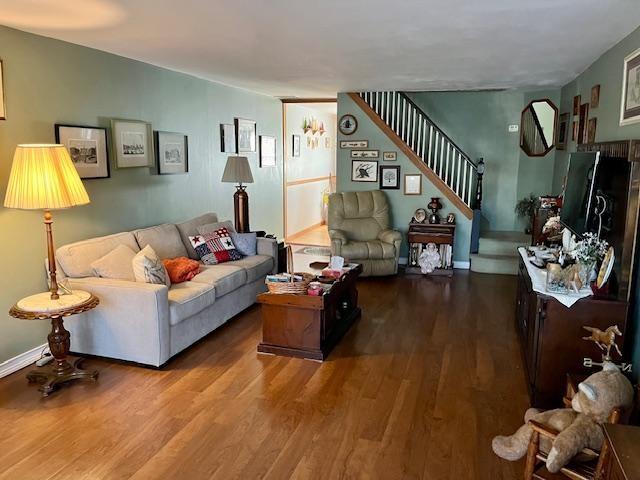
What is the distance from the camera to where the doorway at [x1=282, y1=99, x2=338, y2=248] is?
825cm

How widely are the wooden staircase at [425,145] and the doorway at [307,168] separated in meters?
1.01

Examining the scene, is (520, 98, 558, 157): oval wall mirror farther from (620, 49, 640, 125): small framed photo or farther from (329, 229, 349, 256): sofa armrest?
(620, 49, 640, 125): small framed photo

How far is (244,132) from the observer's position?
667 centimetres

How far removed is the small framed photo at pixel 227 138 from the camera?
612 centimetres

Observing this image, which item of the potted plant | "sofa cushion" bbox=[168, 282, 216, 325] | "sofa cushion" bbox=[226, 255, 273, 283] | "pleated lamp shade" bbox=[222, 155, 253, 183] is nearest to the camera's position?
"sofa cushion" bbox=[168, 282, 216, 325]

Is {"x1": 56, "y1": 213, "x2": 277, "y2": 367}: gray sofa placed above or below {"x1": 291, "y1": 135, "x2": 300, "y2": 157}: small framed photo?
below

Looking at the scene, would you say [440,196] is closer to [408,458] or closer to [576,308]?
[576,308]

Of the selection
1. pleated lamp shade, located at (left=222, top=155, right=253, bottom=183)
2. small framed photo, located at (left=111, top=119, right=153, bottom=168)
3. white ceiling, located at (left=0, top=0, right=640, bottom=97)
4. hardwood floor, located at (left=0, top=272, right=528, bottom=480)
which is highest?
white ceiling, located at (left=0, top=0, right=640, bottom=97)

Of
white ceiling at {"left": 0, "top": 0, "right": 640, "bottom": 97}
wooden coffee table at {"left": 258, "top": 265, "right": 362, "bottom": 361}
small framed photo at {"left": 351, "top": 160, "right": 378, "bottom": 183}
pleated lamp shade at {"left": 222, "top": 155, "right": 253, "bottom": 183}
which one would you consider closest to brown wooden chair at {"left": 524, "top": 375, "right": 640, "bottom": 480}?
wooden coffee table at {"left": 258, "top": 265, "right": 362, "bottom": 361}

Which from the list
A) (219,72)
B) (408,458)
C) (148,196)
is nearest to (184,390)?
(408,458)

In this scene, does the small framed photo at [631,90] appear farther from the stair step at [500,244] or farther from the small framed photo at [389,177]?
the small framed photo at [389,177]

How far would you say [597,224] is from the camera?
3.20 metres

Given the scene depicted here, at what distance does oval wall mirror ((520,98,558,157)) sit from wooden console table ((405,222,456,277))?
1851mm

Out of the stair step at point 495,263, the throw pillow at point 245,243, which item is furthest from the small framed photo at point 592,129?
the throw pillow at point 245,243
